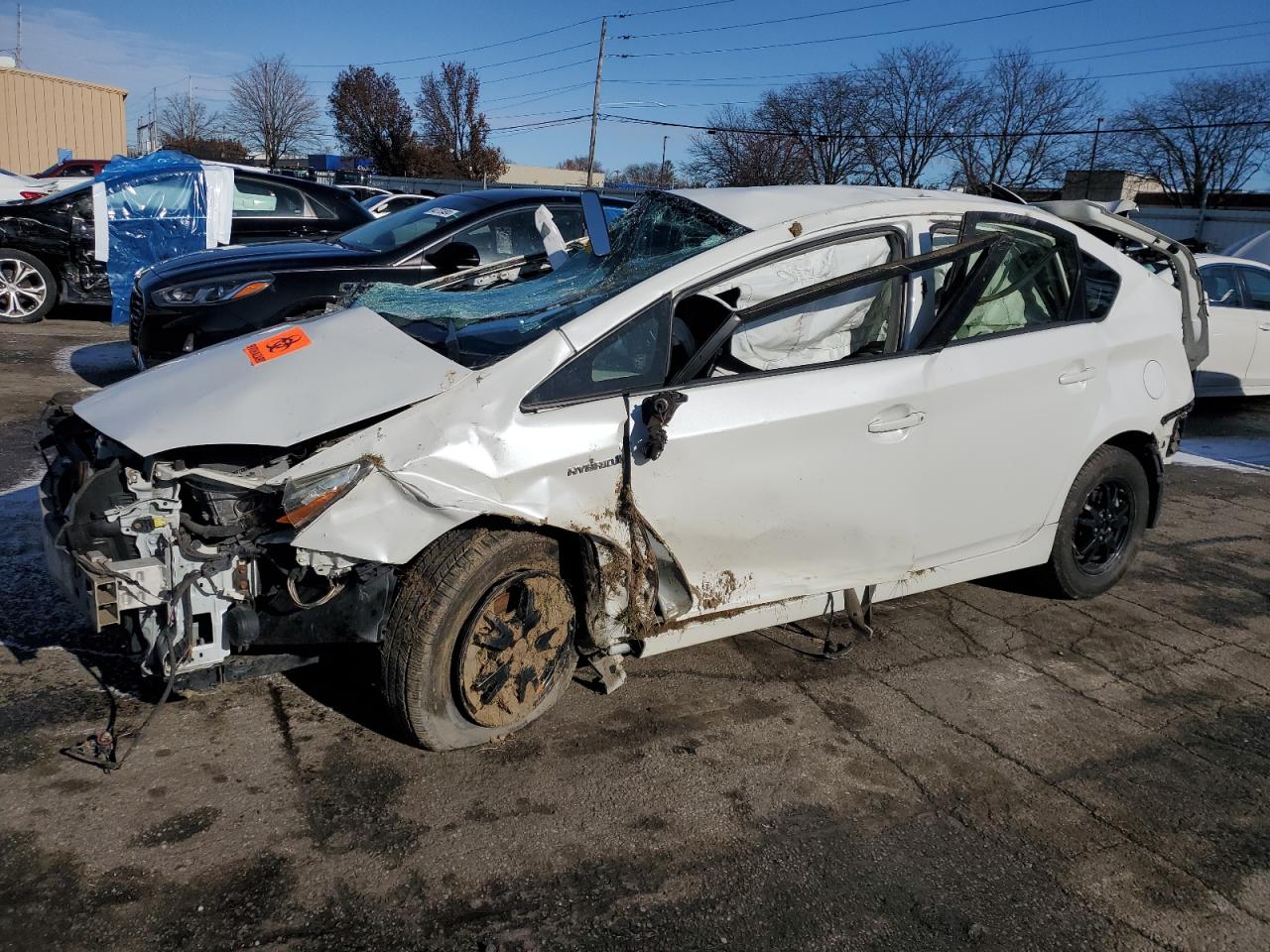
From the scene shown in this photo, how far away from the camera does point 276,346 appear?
136 inches

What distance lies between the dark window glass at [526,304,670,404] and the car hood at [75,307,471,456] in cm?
32

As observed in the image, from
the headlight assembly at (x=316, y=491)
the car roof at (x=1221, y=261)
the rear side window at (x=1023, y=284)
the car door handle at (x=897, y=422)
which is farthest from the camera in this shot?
the car roof at (x=1221, y=261)

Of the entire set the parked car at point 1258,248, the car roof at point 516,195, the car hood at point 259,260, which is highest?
the parked car at point 1258,248

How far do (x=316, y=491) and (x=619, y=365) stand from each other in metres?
1.09

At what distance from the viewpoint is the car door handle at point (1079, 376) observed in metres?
4.27

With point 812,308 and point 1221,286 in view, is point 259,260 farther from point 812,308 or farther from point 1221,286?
point 1221,286

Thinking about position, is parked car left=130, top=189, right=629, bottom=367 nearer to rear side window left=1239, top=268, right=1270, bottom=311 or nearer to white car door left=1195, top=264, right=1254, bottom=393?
white car door left=1195, top=264, right=1254, bottom=393

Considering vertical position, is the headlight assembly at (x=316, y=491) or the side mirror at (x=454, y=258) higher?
the side mirror at (x=454, y=258)

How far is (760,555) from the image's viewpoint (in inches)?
140

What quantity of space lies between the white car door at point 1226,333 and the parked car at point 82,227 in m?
8.81

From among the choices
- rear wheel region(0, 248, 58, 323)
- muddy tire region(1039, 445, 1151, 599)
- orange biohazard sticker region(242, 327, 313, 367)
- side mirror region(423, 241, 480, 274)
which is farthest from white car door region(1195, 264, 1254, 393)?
rear wheel region(0, 248, 58, 323)

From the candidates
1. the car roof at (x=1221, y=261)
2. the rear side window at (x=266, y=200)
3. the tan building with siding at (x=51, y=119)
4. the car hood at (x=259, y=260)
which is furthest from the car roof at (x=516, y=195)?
the tan building with siding at (x=51, y=119)

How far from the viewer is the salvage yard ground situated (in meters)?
2.60

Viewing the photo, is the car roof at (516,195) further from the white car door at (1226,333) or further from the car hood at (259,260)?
the white car door at (1226,333)
